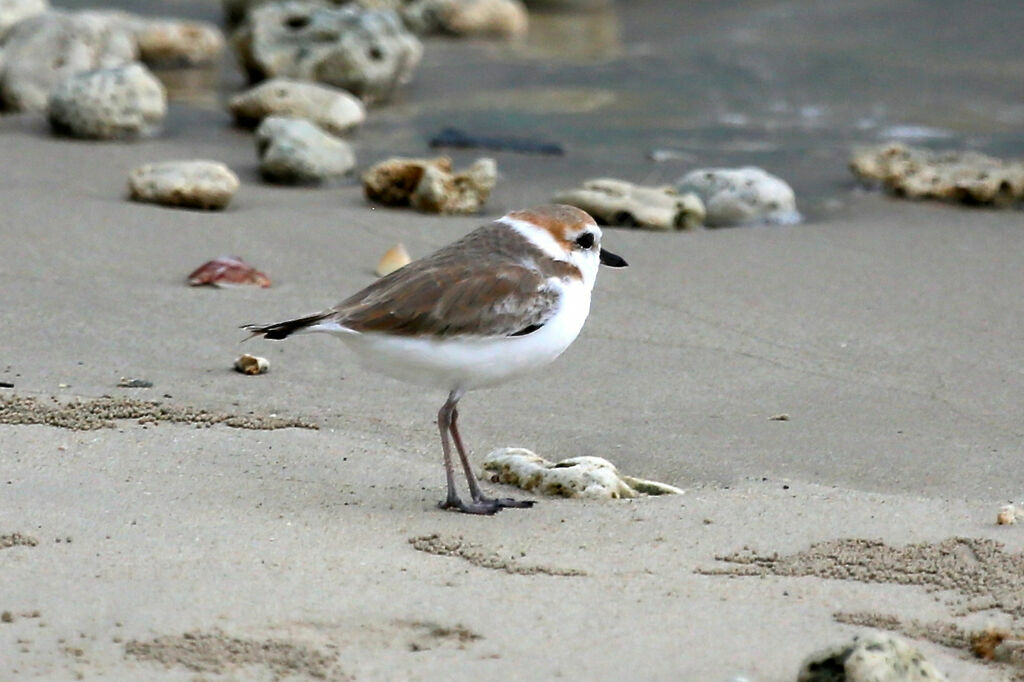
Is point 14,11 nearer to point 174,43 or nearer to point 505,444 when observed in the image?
point 174,43

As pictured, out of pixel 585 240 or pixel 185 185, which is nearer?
pixel 585 240

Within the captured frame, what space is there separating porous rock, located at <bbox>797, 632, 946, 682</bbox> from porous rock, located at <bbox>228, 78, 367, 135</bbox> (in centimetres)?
731

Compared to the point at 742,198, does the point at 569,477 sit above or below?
above

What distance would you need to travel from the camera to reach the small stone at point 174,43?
41.2ft

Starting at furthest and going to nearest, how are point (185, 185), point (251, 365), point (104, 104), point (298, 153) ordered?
1. point (104, 104)
2. point (298, 153)
3. point (185, 185)
4. point (251, 365)

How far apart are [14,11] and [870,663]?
1071 centimetres

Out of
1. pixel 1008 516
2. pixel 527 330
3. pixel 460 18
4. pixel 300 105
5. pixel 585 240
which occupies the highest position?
pixel 585 240

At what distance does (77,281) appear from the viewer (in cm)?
654

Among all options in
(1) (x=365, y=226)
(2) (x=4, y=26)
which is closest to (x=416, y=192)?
(1) (x=365, y=226)

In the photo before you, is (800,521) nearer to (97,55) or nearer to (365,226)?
(365,226)

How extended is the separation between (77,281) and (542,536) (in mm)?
3228

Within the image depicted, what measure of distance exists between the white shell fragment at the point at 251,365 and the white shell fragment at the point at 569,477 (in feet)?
3.91

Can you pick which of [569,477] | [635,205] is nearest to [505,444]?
[569,477]

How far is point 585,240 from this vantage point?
181 inches
